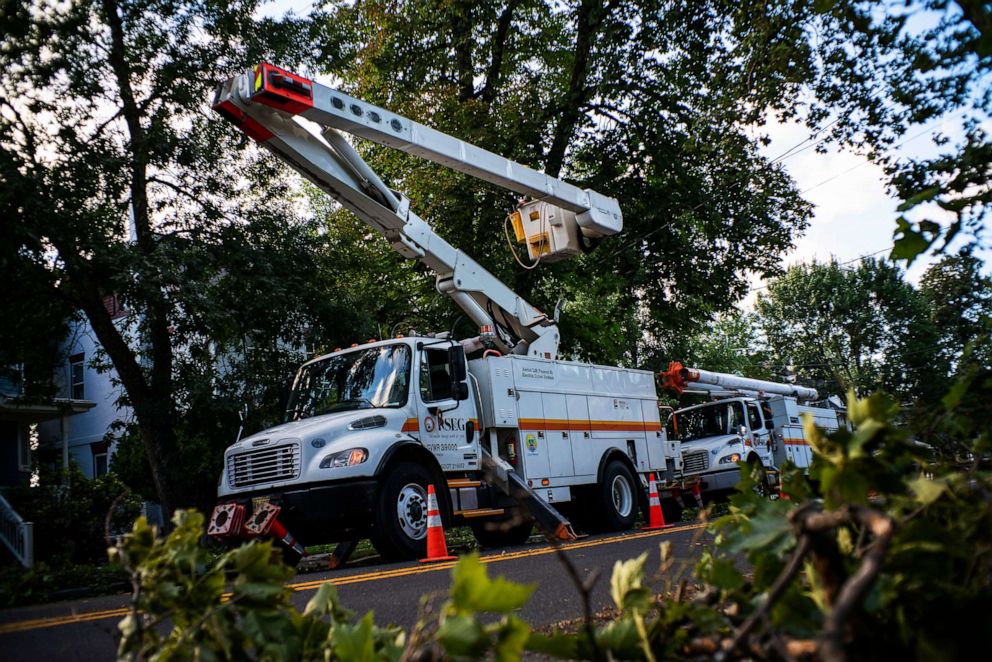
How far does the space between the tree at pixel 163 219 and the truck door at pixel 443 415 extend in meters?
3.76

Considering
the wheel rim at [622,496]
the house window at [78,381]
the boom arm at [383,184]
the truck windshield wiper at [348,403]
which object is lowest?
the wheel rim at [622,496]

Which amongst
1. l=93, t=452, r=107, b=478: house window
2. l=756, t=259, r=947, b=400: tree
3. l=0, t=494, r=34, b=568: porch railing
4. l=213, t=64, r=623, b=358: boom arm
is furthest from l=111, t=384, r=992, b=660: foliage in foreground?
l=756, t=259, r=947, b=400: tree

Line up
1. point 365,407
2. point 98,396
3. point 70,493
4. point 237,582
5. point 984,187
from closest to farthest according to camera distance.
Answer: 1. point 237,582
2. point 984,187
3. point 365,407
4. point 70,493
5. point 98,396

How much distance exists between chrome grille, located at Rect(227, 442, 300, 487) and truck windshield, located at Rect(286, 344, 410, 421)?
1174 millimetres

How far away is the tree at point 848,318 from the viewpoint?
48.6 m

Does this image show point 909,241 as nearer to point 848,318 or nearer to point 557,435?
point 557,435

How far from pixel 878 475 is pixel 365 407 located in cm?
995

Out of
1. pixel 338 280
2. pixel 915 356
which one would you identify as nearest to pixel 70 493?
pixel 338 280

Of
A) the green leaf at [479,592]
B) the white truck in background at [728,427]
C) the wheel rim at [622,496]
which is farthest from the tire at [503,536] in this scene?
the green leaf at [479,592]

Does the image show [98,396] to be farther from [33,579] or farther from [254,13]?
[33,579]

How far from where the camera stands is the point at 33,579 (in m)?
9.97

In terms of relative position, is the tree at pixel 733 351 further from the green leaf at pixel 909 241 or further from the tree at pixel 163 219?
the green leaf at pixel 909 241

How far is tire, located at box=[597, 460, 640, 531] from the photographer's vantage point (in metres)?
13.6

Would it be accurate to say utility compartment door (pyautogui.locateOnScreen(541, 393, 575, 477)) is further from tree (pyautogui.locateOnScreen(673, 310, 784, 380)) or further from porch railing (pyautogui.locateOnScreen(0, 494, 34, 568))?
tree (pyautogui.locateOnScreen(673, 310, 784, 380))
